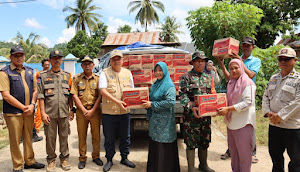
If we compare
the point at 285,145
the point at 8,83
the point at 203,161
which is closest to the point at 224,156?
the point at 203,161

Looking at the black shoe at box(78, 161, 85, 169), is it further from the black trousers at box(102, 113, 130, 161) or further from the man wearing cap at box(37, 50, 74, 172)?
the black trousers at box(102, 113, 130, 161)

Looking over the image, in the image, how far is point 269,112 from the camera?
104 inches

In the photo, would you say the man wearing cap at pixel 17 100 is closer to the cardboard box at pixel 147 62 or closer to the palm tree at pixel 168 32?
the cardboard box at pixel 147 62

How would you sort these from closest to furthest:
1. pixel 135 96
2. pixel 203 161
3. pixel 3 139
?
1. pixel 135 96
2. pixel 203 161
3. pixel 3 139

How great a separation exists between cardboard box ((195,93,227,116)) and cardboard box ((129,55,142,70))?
180 centimetres

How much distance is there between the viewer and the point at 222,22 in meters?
8.27

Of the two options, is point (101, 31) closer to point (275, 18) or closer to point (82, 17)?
point (82, 17)

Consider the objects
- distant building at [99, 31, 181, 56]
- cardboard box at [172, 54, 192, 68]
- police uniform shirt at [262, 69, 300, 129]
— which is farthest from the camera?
distant building at [99, 31, 181, 56]

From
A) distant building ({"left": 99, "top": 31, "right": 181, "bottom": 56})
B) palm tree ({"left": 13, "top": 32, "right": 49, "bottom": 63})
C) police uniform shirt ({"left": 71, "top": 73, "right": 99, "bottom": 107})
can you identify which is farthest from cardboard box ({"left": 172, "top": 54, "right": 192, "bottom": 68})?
palm tree ({"left": 13, "top": 32, "right": 49, "bottom": 63})

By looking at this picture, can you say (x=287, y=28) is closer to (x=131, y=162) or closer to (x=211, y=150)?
(x=211, y=150)

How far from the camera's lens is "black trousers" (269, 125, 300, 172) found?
2469 mm

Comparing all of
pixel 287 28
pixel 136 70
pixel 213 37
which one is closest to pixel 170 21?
pixel 287 28

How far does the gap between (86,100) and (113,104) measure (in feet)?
1.59

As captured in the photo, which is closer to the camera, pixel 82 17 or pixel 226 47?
pixel 226 47
